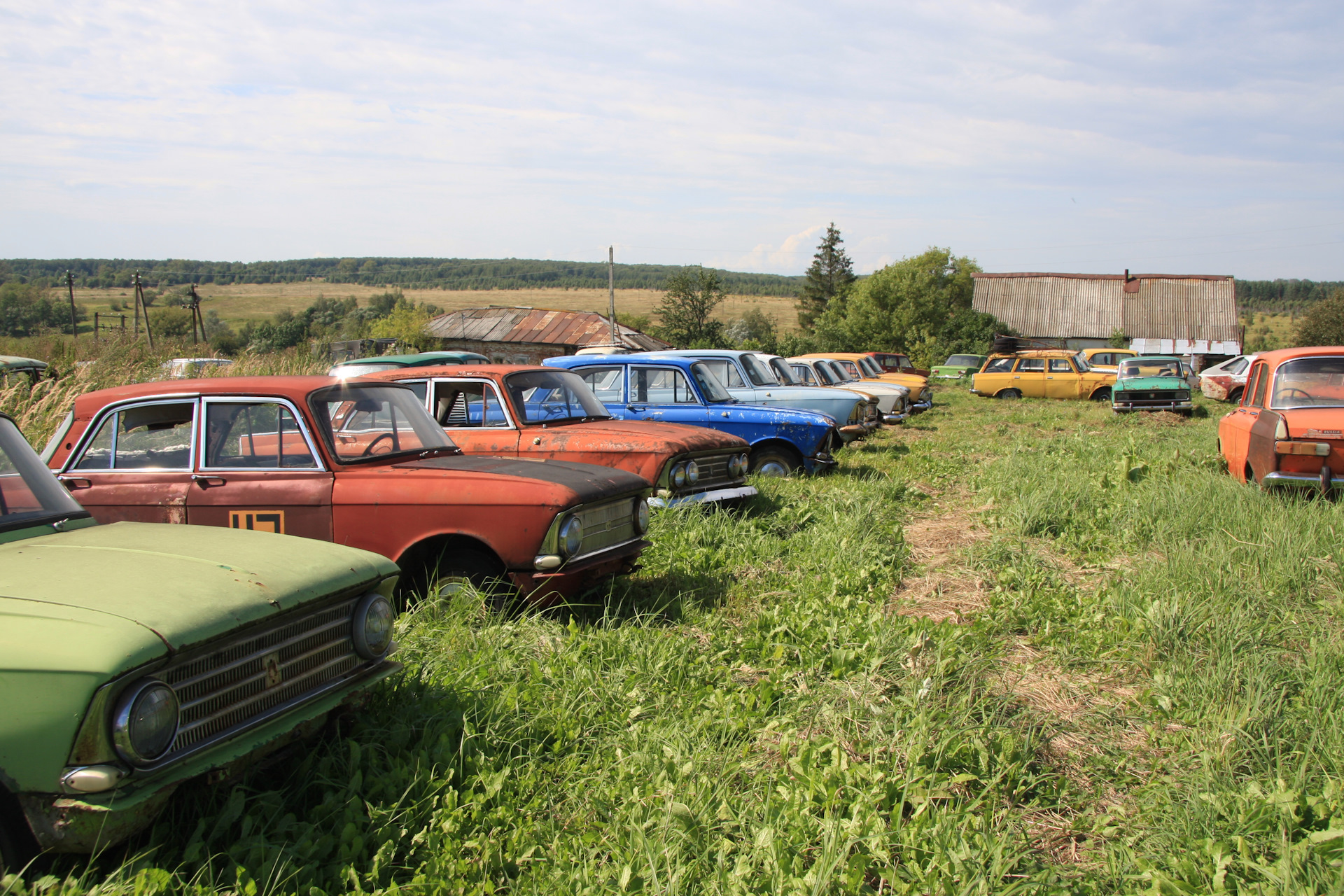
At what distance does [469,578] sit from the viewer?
4.52 meters

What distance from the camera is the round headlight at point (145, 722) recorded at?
222cm

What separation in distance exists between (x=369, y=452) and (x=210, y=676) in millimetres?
2490

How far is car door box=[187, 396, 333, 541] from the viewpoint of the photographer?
452 cm

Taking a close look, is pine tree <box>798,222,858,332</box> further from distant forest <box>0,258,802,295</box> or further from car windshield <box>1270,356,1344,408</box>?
car windshield <box>1270,356,1344,408</box>

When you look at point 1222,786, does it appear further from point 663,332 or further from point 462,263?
point 462,263

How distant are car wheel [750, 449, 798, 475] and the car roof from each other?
19.7ft

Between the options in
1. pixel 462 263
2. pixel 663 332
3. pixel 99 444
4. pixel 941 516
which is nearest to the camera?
pixel 99 444

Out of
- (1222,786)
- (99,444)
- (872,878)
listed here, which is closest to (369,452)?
(99,444)

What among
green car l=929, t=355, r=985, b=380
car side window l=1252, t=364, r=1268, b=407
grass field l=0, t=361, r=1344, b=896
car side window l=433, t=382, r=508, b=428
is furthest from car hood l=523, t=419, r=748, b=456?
green car l=929, t=355, r=985, b=380

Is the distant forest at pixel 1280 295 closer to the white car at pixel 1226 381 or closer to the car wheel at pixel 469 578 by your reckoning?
the white car at pixel 1226 381

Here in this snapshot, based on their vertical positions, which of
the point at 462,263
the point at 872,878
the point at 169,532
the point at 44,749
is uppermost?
the point at 462,263

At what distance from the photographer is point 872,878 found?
2682mm

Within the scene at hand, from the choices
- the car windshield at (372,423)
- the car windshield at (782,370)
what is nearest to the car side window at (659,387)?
the car windshield at (372,423)

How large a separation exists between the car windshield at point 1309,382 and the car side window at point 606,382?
675cm
